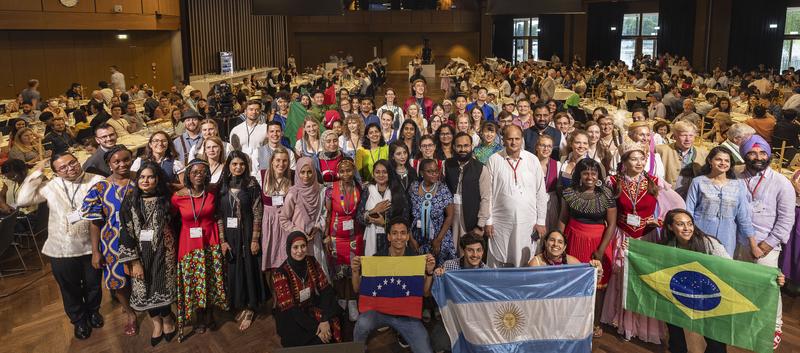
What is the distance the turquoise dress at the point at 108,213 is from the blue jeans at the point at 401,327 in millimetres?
1829

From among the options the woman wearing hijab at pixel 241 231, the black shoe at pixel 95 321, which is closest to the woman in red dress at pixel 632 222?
the woman wearing hijab at pixel 241 231

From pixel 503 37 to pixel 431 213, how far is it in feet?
104

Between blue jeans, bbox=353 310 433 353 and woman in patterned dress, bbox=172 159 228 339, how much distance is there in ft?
4.19

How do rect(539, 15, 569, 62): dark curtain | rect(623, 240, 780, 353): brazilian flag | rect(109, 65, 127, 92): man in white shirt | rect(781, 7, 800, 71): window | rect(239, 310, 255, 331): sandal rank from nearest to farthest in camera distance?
rect(623, 240, 780, 353): brazilian flag < rect(239, 310, 255, 331): sandal < rect(109, 65, 127, 92): man in white shirt < rect(781, 7, 800, 71): window < rect(539, 15, 569, 62): dark curtain

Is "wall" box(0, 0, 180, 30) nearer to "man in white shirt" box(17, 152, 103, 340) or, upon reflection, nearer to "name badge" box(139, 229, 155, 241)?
"man in white shirt" box(17, 152, 103, 340)

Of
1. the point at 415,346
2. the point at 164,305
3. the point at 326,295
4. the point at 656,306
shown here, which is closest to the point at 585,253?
the point at 656,306

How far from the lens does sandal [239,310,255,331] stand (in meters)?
4.61

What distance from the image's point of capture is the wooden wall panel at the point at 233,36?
20.5 metres

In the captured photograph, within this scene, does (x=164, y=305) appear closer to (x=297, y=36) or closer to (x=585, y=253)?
(x=585, y=253)

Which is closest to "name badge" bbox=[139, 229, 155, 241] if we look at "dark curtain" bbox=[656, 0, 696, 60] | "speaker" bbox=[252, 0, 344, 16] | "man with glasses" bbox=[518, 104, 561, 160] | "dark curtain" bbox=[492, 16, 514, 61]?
"man with glasses" bbox=[518, 104, 561, 160]

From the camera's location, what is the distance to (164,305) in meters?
4.29

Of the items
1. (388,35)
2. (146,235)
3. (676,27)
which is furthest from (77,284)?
(388,35)

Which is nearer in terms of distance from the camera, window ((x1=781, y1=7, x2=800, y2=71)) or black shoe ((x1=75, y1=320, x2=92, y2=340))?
black shoe ((x1=75, y1=320, x2=92, y2=340))

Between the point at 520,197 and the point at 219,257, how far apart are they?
239 centimetres
